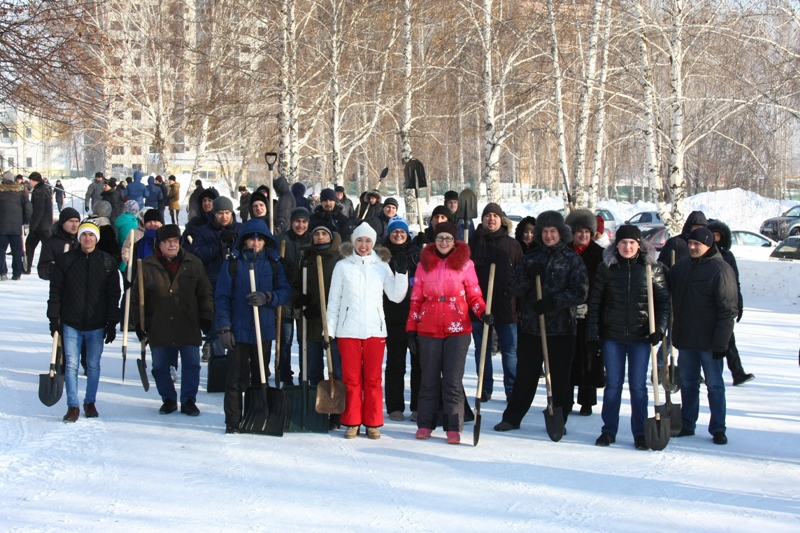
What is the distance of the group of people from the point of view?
7.05m

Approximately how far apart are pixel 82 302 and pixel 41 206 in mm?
10647

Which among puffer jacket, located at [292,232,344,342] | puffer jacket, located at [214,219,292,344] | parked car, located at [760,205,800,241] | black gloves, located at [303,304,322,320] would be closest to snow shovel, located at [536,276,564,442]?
puffer jacket, located at [292,232,344,342]

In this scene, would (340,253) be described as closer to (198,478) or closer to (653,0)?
(198,478)

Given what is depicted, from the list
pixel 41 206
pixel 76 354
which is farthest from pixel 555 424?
pixel 41 206

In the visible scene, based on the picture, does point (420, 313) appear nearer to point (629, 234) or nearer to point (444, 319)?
point (444, 319)

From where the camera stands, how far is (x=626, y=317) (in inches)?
272

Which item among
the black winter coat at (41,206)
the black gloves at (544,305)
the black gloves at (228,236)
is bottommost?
the black gloves at (544,305)

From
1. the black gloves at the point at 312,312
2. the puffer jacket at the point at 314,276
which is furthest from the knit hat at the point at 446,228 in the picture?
the black gloves at the point at 312,312

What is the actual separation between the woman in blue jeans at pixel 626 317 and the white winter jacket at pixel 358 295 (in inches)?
61.5

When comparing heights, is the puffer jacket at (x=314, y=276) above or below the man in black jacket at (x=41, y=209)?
below

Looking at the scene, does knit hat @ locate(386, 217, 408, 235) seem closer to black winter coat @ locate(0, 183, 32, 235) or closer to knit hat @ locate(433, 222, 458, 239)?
knit hat @ locate(433, 222, 458, 239)

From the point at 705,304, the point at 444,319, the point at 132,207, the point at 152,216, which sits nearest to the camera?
the point at 444,319

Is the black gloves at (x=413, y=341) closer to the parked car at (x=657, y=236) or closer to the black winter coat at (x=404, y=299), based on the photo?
the black winter coat at (x=404, y=299)

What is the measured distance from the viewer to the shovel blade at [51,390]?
7.50 metres
